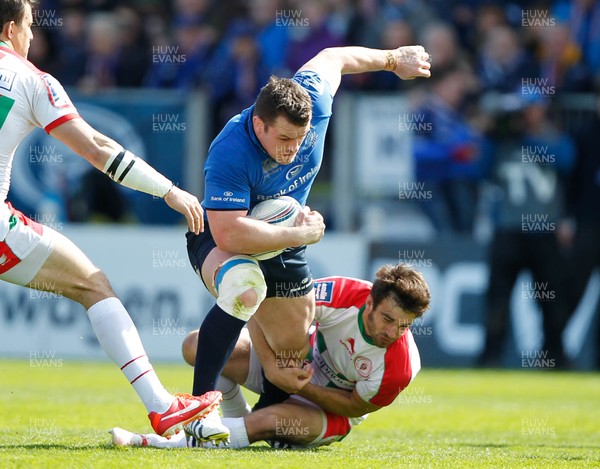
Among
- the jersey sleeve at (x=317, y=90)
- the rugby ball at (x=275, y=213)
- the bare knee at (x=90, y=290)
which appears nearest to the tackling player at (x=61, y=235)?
the bare knee at (x=90, y=290)

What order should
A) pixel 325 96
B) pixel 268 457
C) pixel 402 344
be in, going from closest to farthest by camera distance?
1. pixel 268 457
2. pixel 402 344
3. pixel 325 96

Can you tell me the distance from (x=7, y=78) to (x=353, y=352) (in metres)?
2.43

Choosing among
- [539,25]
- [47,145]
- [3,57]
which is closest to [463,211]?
[539,25]

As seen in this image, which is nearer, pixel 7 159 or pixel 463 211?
pixel 7 159

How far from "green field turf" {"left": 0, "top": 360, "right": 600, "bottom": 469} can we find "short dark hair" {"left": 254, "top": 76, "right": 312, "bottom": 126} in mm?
1777

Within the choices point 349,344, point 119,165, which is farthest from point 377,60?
point 119,165

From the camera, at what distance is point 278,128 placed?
5.58 meters

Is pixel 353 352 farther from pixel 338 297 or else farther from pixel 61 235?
pixel 61 235

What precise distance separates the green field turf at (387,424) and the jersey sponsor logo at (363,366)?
0.44 metres

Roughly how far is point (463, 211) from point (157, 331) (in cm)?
413

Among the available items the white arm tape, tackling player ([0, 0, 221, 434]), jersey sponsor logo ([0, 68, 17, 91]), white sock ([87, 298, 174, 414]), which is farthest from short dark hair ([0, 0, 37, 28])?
white sock ([87, 298, 174, 414])

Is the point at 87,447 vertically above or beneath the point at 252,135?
beneath

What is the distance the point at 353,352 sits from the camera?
19.6ft

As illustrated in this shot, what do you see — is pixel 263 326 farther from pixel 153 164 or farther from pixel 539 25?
pixel 539 25
